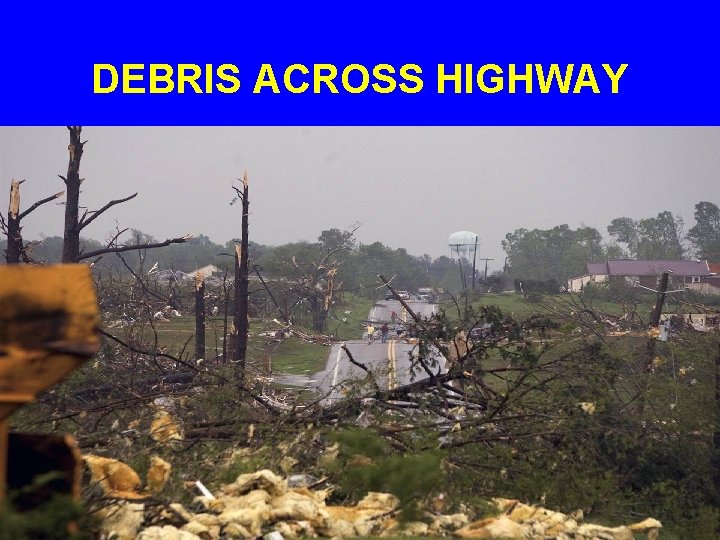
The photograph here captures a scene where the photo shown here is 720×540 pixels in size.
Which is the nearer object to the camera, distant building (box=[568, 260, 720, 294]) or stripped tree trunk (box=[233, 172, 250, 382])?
stripped tree trunk (box=[233, 172, 250, 382])

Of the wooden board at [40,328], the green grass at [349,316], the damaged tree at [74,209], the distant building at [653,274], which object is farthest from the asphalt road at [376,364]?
the distant building at [653,274]

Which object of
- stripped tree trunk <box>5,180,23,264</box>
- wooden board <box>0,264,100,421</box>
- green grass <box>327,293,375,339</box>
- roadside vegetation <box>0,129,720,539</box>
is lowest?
green grass <box>327,293,375,339</box>

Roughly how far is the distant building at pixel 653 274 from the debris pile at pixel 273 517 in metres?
26.5

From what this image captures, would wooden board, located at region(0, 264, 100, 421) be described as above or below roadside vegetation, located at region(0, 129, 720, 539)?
above

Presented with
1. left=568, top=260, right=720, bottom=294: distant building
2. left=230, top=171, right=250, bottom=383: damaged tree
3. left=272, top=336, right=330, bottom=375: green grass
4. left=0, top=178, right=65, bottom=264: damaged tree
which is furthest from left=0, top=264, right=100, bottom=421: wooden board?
left=568, top=260, right=720, bottom=294: distant building

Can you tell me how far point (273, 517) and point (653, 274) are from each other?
3512 centimetres

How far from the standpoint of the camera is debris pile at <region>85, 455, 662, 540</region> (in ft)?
16.7

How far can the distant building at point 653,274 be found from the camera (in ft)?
111

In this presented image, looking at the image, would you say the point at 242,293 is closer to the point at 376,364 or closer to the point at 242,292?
the point at 242,292

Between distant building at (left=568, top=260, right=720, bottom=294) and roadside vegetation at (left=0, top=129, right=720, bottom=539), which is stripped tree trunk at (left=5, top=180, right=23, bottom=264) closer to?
roadside vegetation at (left=0, top=129, right=720, bottom=539)

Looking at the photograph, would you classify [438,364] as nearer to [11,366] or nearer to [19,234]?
[19,234]

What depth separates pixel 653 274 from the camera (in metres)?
37.5

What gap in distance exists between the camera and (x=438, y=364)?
912cm

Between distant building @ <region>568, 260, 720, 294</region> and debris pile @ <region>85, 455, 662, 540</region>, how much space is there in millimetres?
26544
